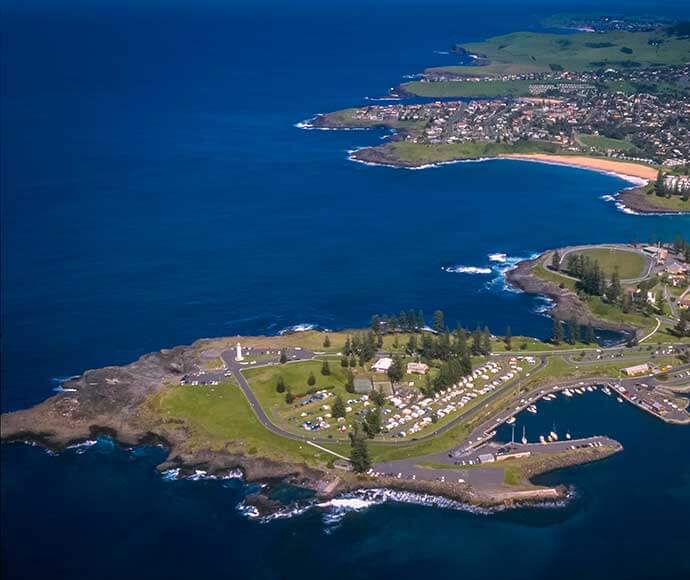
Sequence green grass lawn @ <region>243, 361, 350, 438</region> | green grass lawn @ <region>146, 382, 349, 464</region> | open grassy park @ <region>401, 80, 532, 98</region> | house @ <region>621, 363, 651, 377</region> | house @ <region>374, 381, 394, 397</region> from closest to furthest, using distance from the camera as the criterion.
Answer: green grass lawn @ <region>146, 382, 349, 464</region> → green grass lawn @ <region>243, 361, 350, 438</region> → house @ <region>374, 381, 394, 397</region> → house @ <region>621, 363, 651, 377</region> → open grassy park @ <region>401, 80, 532, 98</region>

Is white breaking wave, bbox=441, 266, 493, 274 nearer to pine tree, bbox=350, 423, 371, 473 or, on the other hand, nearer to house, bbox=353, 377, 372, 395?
house, bbox=353, 377, 372, 395

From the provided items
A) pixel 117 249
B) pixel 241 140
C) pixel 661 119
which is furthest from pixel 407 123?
pixel 117 249

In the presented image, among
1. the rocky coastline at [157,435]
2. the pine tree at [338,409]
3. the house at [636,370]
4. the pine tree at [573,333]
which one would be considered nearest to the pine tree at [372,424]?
the pine tree at [338,409]

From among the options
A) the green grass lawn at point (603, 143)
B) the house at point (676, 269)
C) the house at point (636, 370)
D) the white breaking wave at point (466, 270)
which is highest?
the green grass lawn at point (603, 143)

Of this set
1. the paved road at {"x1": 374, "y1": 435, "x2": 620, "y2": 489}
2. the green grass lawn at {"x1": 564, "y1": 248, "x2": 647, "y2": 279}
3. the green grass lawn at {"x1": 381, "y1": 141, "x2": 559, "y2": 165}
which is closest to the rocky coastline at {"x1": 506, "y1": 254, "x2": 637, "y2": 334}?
the green grass lawn at {"x1": 564, "y1": 248, "x2": 647, "y2": 279}

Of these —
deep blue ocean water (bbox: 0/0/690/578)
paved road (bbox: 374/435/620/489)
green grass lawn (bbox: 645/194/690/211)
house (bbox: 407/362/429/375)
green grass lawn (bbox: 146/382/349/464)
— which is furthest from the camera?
green grass lawn (bbox: 645/194/690/211)

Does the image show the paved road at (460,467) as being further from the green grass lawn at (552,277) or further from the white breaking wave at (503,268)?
the green grass lawn at (552,277)

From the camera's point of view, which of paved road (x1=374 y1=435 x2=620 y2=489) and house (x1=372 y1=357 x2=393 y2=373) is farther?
house (x1=372 y1=357 x2=393 y2=373)
